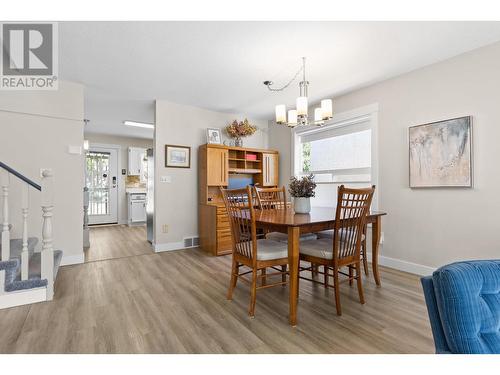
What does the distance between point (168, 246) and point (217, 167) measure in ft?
5.05

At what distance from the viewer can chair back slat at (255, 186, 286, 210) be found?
314 centimetres

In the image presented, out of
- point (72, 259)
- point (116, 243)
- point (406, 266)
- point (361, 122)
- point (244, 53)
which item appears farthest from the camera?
point (116, 243)

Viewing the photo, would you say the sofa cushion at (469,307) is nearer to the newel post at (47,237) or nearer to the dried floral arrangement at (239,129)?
the newel post at (47,237)

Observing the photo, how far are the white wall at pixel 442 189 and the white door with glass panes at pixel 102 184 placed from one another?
6205 mm

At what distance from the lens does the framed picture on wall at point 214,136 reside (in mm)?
4555

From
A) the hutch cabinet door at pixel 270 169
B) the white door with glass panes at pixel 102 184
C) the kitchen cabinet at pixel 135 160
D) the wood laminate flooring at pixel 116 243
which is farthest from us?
the kitchen cabinet at pixel 135 160

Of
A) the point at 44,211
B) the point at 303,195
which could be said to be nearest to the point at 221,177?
the point at 303,195

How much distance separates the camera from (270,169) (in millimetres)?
4973

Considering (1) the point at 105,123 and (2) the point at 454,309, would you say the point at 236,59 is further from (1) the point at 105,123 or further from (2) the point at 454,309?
(1) the point at 105,123

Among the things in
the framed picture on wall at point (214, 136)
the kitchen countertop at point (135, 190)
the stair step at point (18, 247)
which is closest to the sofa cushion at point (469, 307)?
the stair step at point (18, 247)

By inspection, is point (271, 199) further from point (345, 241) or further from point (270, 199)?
point (345, 241)

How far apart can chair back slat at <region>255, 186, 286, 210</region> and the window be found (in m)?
1.23

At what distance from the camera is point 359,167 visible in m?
3.77

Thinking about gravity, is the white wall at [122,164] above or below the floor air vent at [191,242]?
above
